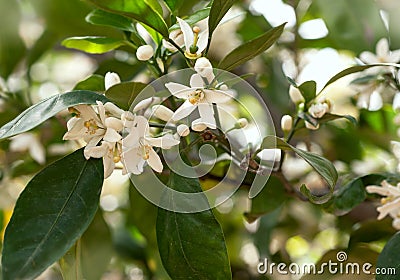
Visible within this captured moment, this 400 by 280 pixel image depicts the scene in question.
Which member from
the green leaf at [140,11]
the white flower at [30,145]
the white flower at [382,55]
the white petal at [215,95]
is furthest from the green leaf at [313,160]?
the white flower at [30,145]

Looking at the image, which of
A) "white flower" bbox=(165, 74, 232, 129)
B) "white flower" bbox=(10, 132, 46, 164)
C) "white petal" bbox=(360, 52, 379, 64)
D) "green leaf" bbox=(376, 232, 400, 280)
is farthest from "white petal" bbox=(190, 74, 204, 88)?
"white flower" bbox=(10, 132, 46, 164)

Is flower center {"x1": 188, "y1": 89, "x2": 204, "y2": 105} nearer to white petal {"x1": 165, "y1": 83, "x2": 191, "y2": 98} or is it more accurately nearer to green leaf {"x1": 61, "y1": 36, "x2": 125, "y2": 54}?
white petal {"x1": 165, "y1": 83, "x2": 191, "y2": 98}

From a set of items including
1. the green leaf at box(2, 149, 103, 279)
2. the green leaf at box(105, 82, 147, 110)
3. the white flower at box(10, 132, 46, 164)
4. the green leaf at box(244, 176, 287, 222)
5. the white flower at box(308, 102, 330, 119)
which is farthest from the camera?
the white flower at box(10, 132, 46, 164)

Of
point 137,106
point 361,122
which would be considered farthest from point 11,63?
point 361,122

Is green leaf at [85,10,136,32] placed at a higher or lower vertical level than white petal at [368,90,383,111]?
higher

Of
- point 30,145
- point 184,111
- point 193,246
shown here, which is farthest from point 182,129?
point 30,145

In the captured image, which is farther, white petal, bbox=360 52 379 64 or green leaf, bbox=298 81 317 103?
white petal, bbox=360 52 379 64

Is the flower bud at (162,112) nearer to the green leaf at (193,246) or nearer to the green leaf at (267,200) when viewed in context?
the green leaf at (193,246)
